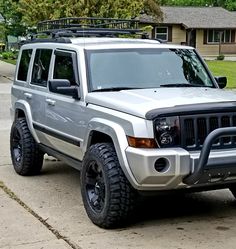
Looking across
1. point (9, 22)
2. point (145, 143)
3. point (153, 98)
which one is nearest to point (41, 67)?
point (153, 98)

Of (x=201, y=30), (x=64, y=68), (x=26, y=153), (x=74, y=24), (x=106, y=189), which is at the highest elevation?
A: (x=74, y=24)

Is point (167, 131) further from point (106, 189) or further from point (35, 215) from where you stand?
point (35, 215)

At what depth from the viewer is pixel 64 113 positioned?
6508 millimetres

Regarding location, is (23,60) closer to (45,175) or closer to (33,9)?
(45,175)

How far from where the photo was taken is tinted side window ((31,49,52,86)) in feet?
24.0

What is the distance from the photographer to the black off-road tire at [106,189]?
533cm

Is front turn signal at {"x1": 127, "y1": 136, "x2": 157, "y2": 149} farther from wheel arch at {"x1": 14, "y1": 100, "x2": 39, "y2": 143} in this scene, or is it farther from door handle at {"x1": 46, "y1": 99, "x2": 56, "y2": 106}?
wheel arch at {"x1": 14, "y1": 100, "x2": 39, "y2": 143}

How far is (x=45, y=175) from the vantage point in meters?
7.90

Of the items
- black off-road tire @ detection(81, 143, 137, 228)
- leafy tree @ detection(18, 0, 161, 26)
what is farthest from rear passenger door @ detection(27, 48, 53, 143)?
leafy tree @ detection(18, 0, 161, 26)

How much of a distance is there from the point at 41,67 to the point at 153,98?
2.45 meters

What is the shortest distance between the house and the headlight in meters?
47.9

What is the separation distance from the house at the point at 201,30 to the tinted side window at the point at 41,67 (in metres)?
45.4

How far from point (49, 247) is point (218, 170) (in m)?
1.63

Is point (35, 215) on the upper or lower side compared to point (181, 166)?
lower
